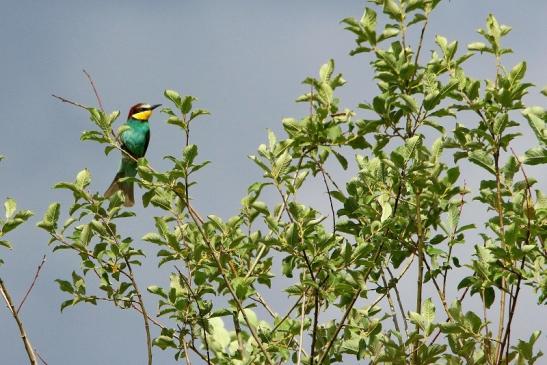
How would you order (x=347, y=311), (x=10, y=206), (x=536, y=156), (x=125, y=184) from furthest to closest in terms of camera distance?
(x=125, y=184) → (x=10, y=206) → (x=347, y=311) → (x=536, y=156)

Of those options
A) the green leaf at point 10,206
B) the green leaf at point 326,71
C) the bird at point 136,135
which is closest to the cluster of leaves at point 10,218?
the green leaf at point 10,206

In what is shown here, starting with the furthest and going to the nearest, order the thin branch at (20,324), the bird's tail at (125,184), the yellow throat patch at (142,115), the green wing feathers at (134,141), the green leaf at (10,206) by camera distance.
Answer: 1. the yellow throat patch at (142,115)
2. the green wing feathers at (134,141)
3. the bird's tail at (125,184)
4. the green leaf at (10,206)
5. the thin branch at (20,324)

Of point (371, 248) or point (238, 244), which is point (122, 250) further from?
point (371, 248)

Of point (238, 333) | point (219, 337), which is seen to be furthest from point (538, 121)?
point (219, 337)

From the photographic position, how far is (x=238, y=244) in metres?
4.99

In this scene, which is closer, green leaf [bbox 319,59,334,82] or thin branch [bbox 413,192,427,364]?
thin branch [bbox 413,192,427,364]

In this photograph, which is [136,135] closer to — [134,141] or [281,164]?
[134,141]

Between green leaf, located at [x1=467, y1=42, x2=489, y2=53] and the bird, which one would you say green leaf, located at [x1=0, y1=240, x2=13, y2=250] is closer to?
green leaf, located at [x1=467, y1=42, x2=489, y2=53]

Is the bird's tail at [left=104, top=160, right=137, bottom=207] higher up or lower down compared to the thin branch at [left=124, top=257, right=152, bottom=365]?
higher up

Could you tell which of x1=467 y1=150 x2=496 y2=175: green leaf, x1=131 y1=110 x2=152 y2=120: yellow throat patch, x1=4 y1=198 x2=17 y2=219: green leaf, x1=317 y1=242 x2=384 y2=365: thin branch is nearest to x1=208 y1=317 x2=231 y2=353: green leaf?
x1=317 y1=242 x2=384 y2=365: thin branch

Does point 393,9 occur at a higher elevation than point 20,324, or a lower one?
higher

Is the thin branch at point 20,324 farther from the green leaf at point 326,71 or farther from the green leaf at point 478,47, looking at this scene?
the green leaf at point 478,47

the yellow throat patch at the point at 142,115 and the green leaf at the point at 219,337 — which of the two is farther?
the yellow throat patch at the point at 142,115

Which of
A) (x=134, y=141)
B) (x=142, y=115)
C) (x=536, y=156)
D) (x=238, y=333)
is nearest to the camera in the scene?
(x=536, y=156)
